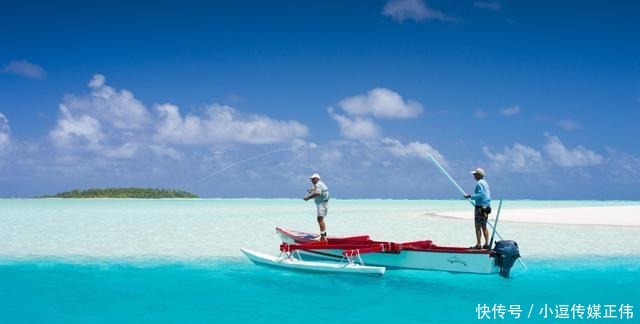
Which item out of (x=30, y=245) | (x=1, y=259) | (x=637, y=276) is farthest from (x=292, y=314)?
(x=30, y=245)

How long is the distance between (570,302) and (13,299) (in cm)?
964

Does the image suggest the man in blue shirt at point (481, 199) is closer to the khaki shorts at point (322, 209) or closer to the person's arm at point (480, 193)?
the person's arm at point (480, 193)

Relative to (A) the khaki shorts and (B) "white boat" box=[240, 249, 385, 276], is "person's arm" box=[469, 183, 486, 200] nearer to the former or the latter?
(B) "white boat" box=[240, 249, 385, 276]

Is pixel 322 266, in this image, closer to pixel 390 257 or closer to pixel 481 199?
pixel 390 257

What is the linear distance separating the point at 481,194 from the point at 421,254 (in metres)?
1.76

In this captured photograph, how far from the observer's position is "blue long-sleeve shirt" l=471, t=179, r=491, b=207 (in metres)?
12.9

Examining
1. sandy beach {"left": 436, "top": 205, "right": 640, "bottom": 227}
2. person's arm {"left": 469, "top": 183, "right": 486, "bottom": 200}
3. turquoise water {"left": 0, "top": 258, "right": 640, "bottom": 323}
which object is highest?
person's arm {"left": 469, "top": 183, "right": 486, "bottom": 200}

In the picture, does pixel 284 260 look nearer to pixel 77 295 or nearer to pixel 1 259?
pixel 77 295

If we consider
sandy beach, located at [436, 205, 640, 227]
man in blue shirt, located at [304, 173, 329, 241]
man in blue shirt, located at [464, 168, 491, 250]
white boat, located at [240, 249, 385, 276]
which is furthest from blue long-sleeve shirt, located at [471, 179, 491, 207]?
sandy beach, located at [436, 205, 640, 227]

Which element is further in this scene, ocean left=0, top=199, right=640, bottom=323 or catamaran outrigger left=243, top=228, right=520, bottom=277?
catamaran outrigger left=243, top=228, right=520, bottom=277

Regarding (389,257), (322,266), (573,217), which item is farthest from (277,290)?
(573,217)

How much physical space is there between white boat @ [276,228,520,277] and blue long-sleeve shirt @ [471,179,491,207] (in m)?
1.09

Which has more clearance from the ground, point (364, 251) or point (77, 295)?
point (364, 251)

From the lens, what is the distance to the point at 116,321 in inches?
364
